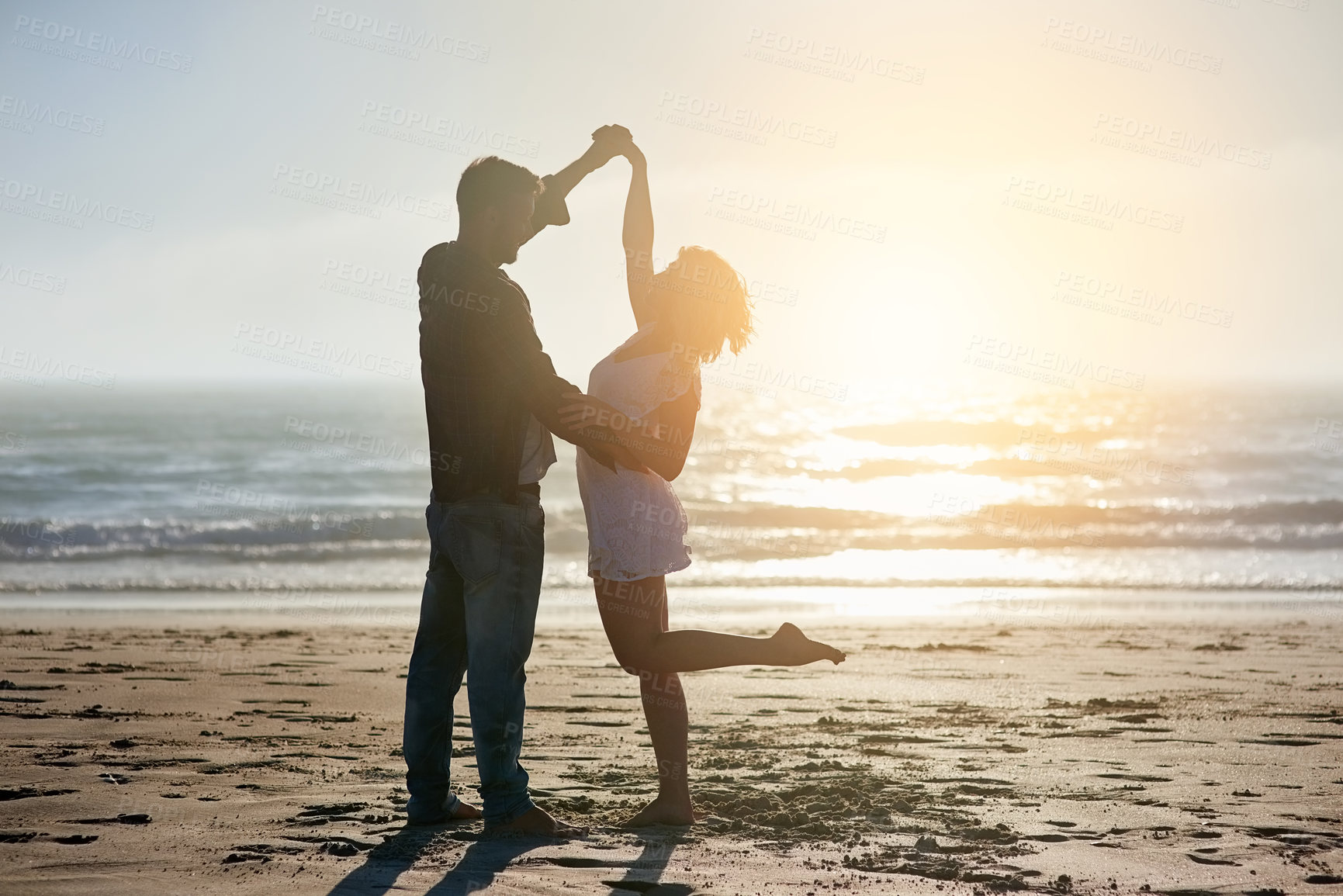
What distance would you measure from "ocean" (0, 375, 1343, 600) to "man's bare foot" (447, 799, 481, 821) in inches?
373

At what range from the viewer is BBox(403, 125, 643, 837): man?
11.0 feet

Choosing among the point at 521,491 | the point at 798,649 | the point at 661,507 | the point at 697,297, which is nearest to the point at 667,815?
the point at 798,649

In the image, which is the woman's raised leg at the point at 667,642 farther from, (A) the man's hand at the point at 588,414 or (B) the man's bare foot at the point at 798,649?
(A) the man's hand at the point at 588,414

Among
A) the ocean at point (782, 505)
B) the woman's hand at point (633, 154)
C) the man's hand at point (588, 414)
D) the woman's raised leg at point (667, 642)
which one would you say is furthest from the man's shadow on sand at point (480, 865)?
the ocean at point (782, 505)

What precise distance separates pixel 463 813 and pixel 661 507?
122cm

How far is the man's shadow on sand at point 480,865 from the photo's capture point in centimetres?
285

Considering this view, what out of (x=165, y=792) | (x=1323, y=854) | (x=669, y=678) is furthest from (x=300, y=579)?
(x=1323, y=854)

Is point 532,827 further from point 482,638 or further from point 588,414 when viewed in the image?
point 588,414

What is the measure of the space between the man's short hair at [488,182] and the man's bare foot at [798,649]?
64.0 inches

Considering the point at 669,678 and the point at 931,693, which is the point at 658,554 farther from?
the point at 931,693

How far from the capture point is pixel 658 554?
11.4 ft

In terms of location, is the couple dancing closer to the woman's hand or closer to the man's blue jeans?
the man's blue jeans

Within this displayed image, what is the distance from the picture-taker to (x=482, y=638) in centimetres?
338

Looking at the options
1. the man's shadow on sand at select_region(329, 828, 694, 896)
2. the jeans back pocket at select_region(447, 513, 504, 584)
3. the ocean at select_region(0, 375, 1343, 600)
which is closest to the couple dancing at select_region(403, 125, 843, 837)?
the jeans back pocket at select_region(447, 513, 504, 584)
